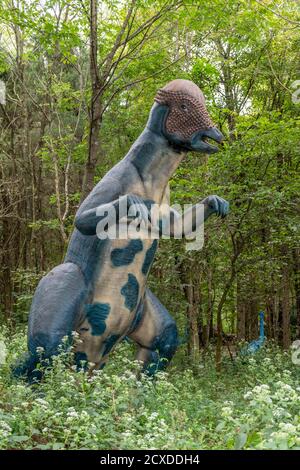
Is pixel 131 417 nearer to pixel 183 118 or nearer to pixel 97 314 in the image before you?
pixel 97 314

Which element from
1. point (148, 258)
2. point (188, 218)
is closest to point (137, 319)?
point (148, 258)

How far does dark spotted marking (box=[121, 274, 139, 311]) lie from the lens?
483cm

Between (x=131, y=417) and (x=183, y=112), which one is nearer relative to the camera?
(x=131, y=417)

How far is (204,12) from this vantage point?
820 centimetres

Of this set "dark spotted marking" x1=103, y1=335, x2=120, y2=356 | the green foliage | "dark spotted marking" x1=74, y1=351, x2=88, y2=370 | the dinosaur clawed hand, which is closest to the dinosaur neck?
the dinosaur clawed hand

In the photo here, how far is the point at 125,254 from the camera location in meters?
4.82

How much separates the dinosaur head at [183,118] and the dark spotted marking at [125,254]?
81 cm

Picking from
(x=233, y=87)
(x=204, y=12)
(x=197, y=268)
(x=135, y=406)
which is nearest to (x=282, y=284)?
(x=197, y=268)

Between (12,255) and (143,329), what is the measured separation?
509 inches

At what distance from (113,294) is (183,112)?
1442mm

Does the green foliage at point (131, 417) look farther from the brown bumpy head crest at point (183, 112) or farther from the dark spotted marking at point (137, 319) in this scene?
the brown bumpy head crest at point (183, 112)

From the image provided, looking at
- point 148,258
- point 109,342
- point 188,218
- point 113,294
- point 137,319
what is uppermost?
point 188,218

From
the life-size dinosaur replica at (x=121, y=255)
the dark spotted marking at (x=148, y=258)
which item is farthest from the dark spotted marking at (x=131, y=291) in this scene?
the dark spotted marking at (x=148, y=258)
